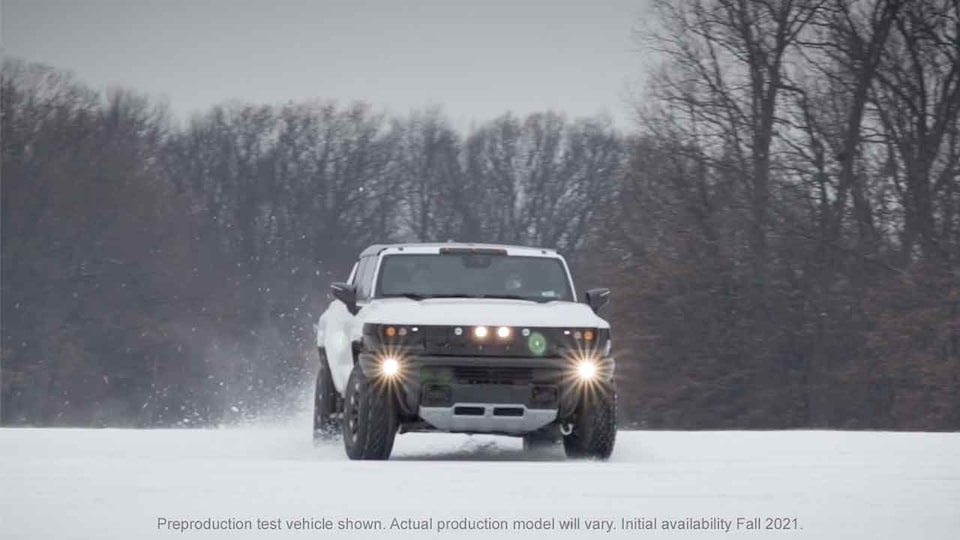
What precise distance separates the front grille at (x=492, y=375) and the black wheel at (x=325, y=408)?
10.2 feet

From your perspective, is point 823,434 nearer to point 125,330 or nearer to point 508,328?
point 508,328

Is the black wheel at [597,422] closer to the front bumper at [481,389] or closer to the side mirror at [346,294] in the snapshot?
the front bumper at [481,389]

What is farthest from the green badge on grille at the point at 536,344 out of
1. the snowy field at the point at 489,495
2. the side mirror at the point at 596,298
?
the side mirror at the point at 596,298

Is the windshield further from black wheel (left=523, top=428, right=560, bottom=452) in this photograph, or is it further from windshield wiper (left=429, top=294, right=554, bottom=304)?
black wheel (left=523, top=428, right=560, bottom=452)

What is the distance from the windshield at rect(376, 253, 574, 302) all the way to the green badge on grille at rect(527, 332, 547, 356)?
1.50 m

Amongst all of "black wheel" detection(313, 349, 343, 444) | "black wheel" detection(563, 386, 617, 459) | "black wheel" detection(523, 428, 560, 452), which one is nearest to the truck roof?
"black wheel" detection(313, 349, 343, 444)

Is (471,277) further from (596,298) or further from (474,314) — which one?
(474,314)

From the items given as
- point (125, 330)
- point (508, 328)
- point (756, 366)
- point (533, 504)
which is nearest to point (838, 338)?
point (756, 366)

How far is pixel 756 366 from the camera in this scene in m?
38.0

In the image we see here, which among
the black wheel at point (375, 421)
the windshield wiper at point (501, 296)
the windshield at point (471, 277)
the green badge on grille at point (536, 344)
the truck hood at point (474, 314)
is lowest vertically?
the black wheel at point (375, 421)

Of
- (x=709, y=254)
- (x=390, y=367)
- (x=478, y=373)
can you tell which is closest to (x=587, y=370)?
(x=478, y=373)

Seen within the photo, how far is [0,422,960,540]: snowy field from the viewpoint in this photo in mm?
8969

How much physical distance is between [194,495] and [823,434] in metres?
8.91

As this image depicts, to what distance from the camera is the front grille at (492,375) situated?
47.3 feet
